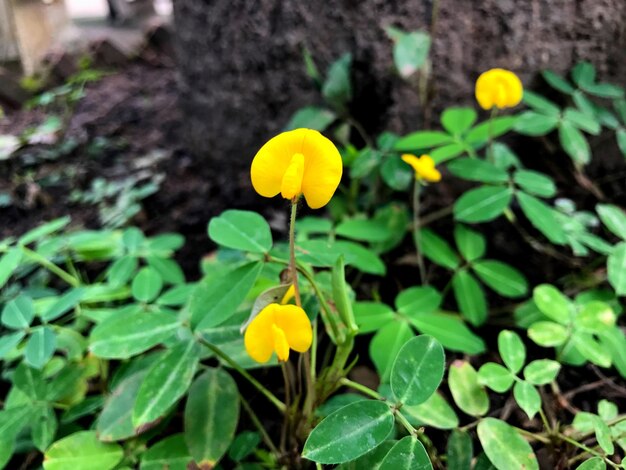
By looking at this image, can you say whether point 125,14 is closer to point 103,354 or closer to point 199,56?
point 199,56

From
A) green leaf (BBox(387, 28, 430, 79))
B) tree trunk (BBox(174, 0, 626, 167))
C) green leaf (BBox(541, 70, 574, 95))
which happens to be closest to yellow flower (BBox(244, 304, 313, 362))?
green leaf (BBox(387, 28, 430, 79))

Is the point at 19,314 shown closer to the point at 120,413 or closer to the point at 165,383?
the point at 120,413

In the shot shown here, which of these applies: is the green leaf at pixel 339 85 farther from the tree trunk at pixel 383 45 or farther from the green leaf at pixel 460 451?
the green leaf at pixel 460 451

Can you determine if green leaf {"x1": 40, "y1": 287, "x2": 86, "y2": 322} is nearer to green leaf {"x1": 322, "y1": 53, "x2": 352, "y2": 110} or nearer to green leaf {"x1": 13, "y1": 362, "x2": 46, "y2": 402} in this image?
green leaf {"x1": 13, "y1": 362, "x2": 46, "y2": 402}

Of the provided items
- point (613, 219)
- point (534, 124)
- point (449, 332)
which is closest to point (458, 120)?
point (534, 124)

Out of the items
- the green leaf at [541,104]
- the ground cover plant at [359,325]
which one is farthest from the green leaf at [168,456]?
the green leaf at [541,104]

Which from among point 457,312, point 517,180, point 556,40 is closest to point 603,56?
point 556,40
